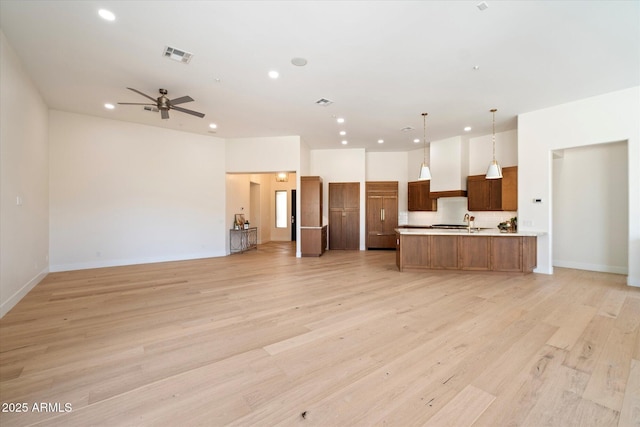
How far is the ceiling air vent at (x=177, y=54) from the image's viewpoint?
3489 mm

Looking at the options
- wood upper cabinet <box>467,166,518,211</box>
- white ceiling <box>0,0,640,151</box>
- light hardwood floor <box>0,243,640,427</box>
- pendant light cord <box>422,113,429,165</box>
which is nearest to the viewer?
light hardwood floor <box>0,243,640,427</box>

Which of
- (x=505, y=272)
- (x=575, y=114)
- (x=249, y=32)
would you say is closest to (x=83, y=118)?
(x=249, y=32)

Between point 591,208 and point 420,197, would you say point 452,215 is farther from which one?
point 591,208

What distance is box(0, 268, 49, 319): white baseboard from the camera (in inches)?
129

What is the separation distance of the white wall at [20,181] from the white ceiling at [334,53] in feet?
1.20

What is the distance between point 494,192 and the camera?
6.75 meters

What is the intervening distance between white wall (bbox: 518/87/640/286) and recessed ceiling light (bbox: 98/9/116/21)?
7.22 metres

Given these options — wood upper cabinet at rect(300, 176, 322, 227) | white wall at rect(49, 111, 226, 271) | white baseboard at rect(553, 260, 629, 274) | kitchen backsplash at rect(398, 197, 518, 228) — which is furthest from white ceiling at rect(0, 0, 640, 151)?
white baseboard at rect(553, 260, 629, 274)

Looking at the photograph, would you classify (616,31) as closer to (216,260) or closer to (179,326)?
(179,326)

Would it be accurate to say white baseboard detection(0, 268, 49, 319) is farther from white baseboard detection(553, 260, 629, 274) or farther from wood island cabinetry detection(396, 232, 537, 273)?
white baseboard detection(553, 260, 629, 274)

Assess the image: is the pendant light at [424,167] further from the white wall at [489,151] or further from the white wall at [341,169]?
the white wall at [341,169]

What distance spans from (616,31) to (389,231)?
21.6ft

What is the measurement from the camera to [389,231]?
8.95 metres

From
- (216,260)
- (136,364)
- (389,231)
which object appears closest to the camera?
(136,364)
